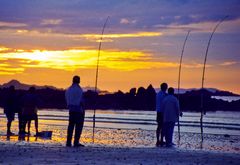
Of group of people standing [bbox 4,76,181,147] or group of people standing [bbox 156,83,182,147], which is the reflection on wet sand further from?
group of people standing [bbox 156,83,182,147]

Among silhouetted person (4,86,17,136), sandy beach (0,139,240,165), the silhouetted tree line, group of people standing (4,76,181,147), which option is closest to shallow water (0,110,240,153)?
silhouetted person (4,86,17,136)

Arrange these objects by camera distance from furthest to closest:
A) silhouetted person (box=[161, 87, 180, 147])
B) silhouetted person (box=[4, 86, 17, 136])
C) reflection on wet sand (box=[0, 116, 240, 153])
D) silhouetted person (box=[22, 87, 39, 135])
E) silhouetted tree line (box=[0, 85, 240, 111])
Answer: silhouetted tree line (box=[0, 85, 240, 111]) < silhouetted person (box=[4, 86, 17, 136]) < silhouetted person (box=[22, 87, 39, 135]) < reflection on wet sand (box=[0, 116, 240, 153]) < silhouetted person (box=[161, 87, 180, 147])

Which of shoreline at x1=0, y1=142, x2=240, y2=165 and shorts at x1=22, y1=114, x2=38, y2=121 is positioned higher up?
shorts at x1=22, y1=114, x2=38, y2=121

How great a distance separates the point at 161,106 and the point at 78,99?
2994mm

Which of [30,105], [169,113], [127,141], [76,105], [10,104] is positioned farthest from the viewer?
[10,104]

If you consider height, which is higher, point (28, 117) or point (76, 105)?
point (76, 105)

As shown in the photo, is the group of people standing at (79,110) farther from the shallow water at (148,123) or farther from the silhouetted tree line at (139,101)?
the silhouetted tree line at (139,101)

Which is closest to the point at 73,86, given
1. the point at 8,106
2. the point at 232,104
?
the point at 8,106

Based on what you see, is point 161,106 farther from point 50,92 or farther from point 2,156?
point 50,92

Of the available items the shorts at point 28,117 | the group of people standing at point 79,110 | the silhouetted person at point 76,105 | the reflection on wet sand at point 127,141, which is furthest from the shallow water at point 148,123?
the silhouetted person at point 76,105

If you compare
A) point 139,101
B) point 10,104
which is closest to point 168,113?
point 10,104

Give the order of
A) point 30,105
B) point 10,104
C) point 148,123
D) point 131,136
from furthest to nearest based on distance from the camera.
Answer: point 148,123
point 131,136
point 10,104
point 30,105

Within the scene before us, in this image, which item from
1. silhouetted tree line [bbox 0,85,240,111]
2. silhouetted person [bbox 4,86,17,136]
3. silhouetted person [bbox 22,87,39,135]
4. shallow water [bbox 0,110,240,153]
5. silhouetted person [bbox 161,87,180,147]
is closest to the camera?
silhouetted person [bbox 161,87,180,147]

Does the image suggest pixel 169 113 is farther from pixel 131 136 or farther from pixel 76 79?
pixel 131 136
